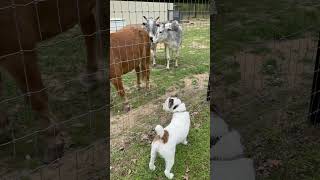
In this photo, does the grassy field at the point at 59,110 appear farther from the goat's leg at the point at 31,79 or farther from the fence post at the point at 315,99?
the fence post at the point at 315,99

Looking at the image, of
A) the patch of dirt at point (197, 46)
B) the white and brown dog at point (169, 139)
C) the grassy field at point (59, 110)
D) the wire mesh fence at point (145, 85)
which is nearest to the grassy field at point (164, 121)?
the wire mesh fence at point (145, 85)

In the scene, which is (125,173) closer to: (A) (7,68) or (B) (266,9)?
(A) (7,68)

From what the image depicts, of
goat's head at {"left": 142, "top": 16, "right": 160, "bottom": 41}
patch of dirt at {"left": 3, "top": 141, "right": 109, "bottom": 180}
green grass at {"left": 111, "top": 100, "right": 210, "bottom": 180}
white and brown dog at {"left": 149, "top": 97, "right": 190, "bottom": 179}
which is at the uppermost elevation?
goat's head at {"left": 142, "top": 16, "right": 160, "bottom": 41}

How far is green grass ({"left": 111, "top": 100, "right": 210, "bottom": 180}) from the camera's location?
7.80 ft

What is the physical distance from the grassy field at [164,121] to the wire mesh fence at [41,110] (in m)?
0.17

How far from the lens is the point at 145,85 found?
385 centimetres

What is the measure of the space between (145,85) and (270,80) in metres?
1.18

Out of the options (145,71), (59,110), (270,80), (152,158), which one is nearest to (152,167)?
(152,158)

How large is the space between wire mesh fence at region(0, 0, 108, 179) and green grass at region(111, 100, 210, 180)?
128 mm

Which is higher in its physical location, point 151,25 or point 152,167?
point 151,25

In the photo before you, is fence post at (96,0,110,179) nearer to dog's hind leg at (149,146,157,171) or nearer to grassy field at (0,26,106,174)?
grassy field at (0,26,106,174)

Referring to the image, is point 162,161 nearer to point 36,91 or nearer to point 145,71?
point 36,91

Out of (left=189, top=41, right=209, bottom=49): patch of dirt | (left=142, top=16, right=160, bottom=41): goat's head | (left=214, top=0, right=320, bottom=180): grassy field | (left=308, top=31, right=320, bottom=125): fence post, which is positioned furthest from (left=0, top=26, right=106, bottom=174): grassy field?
(left=189, top=41, right=209, bottom=49): patch of dirt

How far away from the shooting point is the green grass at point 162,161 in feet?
7.80
